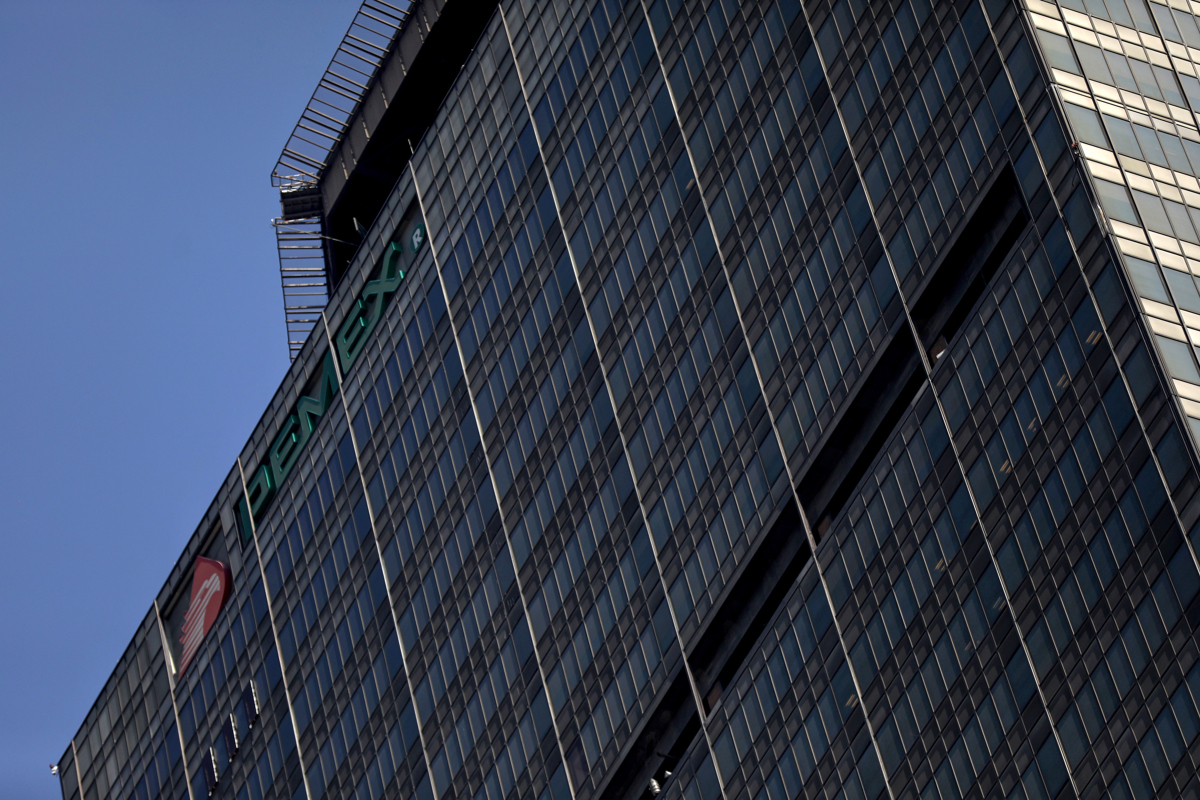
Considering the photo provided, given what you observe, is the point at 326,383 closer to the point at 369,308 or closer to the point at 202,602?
the point at 369,308

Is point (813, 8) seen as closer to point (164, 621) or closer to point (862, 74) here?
Result: point (862, 74)

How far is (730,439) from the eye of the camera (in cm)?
8894

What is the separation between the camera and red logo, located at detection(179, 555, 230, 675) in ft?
400

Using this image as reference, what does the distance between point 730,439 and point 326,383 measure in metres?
35.6

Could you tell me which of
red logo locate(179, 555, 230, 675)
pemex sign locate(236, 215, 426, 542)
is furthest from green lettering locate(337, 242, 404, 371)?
red logo locate(179, 555, 230, 675)

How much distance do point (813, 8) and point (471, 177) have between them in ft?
87.1

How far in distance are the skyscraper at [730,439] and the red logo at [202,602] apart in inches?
13.0

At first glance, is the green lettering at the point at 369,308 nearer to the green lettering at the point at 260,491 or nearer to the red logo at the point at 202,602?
the green lettering at the point at 260,491

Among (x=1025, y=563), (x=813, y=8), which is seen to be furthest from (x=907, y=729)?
(x=813, y=8)

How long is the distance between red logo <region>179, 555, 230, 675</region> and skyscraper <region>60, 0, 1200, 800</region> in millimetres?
329

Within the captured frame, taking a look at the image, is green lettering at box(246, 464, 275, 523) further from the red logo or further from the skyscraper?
the red logo

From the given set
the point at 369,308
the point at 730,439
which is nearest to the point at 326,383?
the point at 369,308

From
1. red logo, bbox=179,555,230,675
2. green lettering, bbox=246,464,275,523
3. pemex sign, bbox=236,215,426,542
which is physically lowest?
red logo, bbox=179,555,230,675

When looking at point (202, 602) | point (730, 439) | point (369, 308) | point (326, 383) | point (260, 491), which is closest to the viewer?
point (730, 439)
